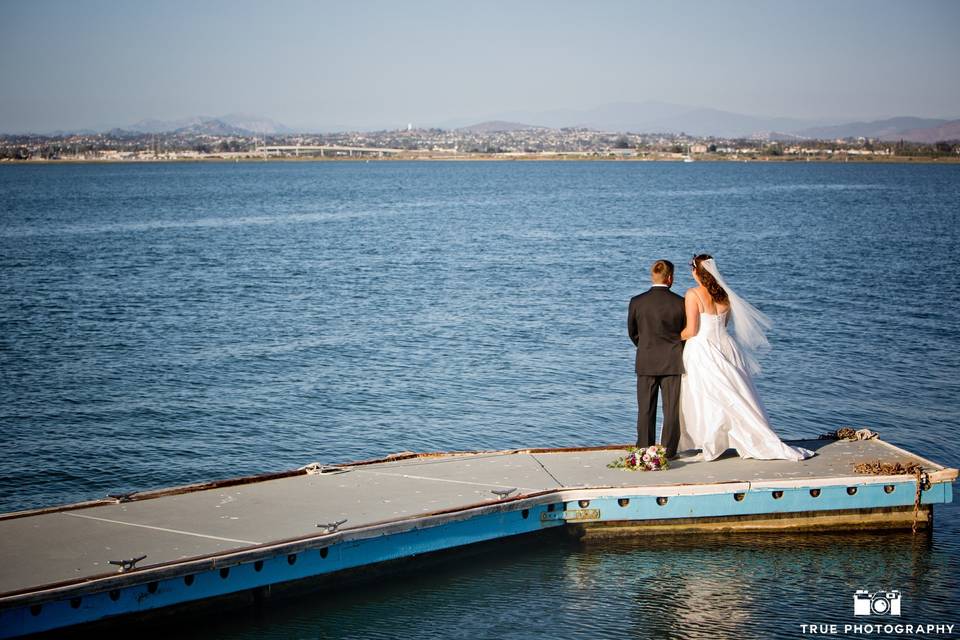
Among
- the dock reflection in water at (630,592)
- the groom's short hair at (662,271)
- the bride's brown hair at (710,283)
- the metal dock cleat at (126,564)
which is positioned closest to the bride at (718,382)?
the bride's brown hair at (710,283)

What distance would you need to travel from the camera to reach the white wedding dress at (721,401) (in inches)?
487

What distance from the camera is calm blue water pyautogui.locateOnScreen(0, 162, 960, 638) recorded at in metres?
11.0

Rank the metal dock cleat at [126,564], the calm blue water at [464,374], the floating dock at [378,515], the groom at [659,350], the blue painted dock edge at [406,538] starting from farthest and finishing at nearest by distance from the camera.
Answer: the groom at [659,350]
the calm blue water at [464,374]
the floating dock at [378,515]
the metal dock cleat at [126,564]
the blue painted dock edge at [406,538]

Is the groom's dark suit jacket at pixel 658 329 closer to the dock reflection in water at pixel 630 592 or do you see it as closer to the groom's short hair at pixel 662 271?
the groom's short hair at pixel 662 271

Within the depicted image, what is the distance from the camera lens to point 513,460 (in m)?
12.8

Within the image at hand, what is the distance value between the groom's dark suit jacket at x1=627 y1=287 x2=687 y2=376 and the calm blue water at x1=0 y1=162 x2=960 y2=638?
82.8 inches

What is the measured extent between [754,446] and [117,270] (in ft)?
117

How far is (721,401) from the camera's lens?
12.4 metres

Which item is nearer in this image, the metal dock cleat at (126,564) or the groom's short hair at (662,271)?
the metal dock cleat at (126,564)

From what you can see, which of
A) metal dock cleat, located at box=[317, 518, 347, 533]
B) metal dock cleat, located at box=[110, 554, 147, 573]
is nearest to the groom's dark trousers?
metal dock cleat, located at box=[317, 518, 347, 533]

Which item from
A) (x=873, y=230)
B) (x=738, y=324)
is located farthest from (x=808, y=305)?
(x=873, y=230)

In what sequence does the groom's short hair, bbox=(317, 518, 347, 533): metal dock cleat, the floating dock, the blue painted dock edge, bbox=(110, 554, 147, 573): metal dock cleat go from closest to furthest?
1. the blue painted dock edge
2. bbox=(110, 554, 147, 573): metal dock cleat
3. the floating dock
4. bbox=(317, 518, 347, 533): metal dock cleat
5. the groom's short hair

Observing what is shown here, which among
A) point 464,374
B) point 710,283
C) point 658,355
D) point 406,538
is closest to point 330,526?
point 406,538

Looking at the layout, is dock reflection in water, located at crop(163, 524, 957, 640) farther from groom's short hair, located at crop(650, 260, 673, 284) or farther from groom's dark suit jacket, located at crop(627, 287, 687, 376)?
groom's short hair, located at crop(650, 260, 673, 284)
